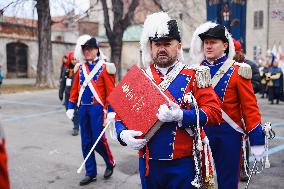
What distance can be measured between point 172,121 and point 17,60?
32.1m

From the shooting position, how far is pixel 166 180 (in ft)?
9.35

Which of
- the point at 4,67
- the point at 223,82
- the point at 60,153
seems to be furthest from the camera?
the point at 4,67

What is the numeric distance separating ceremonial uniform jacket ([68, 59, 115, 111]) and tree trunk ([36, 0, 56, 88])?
15.3 m

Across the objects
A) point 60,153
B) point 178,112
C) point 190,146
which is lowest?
point 60,153

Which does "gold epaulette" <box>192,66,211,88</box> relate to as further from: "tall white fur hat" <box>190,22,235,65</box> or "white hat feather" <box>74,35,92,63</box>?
"white hat feather" <box>74,35,92,63</box>

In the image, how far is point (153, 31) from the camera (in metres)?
2.91

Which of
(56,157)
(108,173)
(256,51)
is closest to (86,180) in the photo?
(108,173)

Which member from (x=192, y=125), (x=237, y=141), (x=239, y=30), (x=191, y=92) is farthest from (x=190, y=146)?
(x=239, y=30)

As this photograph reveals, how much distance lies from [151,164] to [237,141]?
4.08ft

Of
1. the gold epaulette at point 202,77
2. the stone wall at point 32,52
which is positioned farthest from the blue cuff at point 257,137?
the stone wall at point 32,52

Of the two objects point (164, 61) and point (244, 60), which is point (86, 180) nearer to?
point (244, 60)

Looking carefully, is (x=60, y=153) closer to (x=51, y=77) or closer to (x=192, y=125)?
(x=192, y=125)

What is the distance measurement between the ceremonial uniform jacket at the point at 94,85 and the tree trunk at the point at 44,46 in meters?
15.3

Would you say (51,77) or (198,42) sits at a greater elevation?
(198,42)
